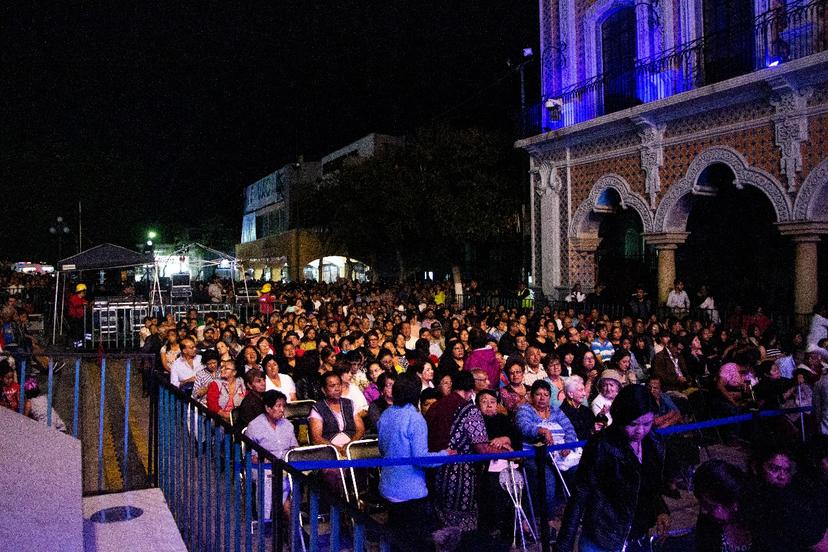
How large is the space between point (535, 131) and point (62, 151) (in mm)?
26132

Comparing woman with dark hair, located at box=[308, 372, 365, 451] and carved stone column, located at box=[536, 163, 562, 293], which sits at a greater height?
carved stone column, located at box=[536, 163, 562, 293]

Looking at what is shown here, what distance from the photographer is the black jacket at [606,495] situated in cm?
372

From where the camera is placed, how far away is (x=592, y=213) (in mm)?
19500

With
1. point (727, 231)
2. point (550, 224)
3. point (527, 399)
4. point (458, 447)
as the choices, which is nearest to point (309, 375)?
point (527, 399)

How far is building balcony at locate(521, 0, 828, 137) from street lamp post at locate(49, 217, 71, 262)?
25.2 m

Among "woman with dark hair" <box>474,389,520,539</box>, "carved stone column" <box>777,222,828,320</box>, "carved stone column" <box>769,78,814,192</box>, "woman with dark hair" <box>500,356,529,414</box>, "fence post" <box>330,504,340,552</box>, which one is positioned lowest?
"woman with dark hair" <box>474,389,520,539</box>

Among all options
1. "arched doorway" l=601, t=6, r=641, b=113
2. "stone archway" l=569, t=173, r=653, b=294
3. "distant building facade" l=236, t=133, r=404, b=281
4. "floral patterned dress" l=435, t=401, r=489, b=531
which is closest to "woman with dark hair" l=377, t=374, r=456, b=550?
"floral patterned dress" l=435, t=401, r=489, b=531

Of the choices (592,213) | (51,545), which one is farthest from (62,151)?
(51,545)

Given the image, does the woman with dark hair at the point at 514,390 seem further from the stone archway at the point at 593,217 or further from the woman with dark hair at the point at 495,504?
the stone archway at the point at 593,217

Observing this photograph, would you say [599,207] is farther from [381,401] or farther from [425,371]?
[381,401]

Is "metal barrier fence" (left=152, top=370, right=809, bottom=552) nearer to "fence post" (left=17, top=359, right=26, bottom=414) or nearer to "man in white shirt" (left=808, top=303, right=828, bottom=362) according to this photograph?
"fence post" (left=17, top=359, right=26, bottom=414)

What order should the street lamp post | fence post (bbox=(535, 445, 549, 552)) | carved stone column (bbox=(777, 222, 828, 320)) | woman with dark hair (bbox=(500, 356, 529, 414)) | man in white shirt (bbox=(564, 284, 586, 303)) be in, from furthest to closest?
the street lamp post
man in white shirt (bbox=(564, 284, 586, 303))
carved stone column (bbox=(777, 222, 828, 320))
woman with dark hair (bbox=(500, 356, 529, 414))
fence post (bbox=(535, 445, 549, 552))

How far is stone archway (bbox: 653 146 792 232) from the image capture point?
1410 cm

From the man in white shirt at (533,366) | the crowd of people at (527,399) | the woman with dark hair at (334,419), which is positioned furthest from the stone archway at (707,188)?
the woman with dark hair at (334,419)
